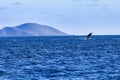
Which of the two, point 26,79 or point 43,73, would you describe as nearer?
point 26,79

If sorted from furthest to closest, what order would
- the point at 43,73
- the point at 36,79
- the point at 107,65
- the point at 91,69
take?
the point at 107,65, the point at 91,69, the point at 43,73, the point at 36,79

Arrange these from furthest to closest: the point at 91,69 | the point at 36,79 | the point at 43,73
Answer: the point at 91,69
the point at 43,73
the point at 36,79

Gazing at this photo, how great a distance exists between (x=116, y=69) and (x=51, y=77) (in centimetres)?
927

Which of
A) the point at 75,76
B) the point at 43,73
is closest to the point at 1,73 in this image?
the point at 43,73

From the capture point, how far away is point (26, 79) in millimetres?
41438

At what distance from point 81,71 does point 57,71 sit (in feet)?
8.77

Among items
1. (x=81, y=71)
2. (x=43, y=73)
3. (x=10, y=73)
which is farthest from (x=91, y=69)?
(x=10, y=73)

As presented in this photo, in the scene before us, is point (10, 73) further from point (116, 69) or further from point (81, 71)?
point (116, 69)

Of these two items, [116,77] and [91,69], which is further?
[91,69]

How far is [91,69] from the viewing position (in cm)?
4953

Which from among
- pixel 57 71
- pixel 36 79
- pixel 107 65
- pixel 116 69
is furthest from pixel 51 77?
pixel 107 65

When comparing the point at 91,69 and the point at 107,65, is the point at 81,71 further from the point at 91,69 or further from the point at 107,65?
the point at 107,65

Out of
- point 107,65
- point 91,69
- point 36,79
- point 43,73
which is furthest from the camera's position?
point 107,65

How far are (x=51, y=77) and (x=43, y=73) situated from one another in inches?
139
